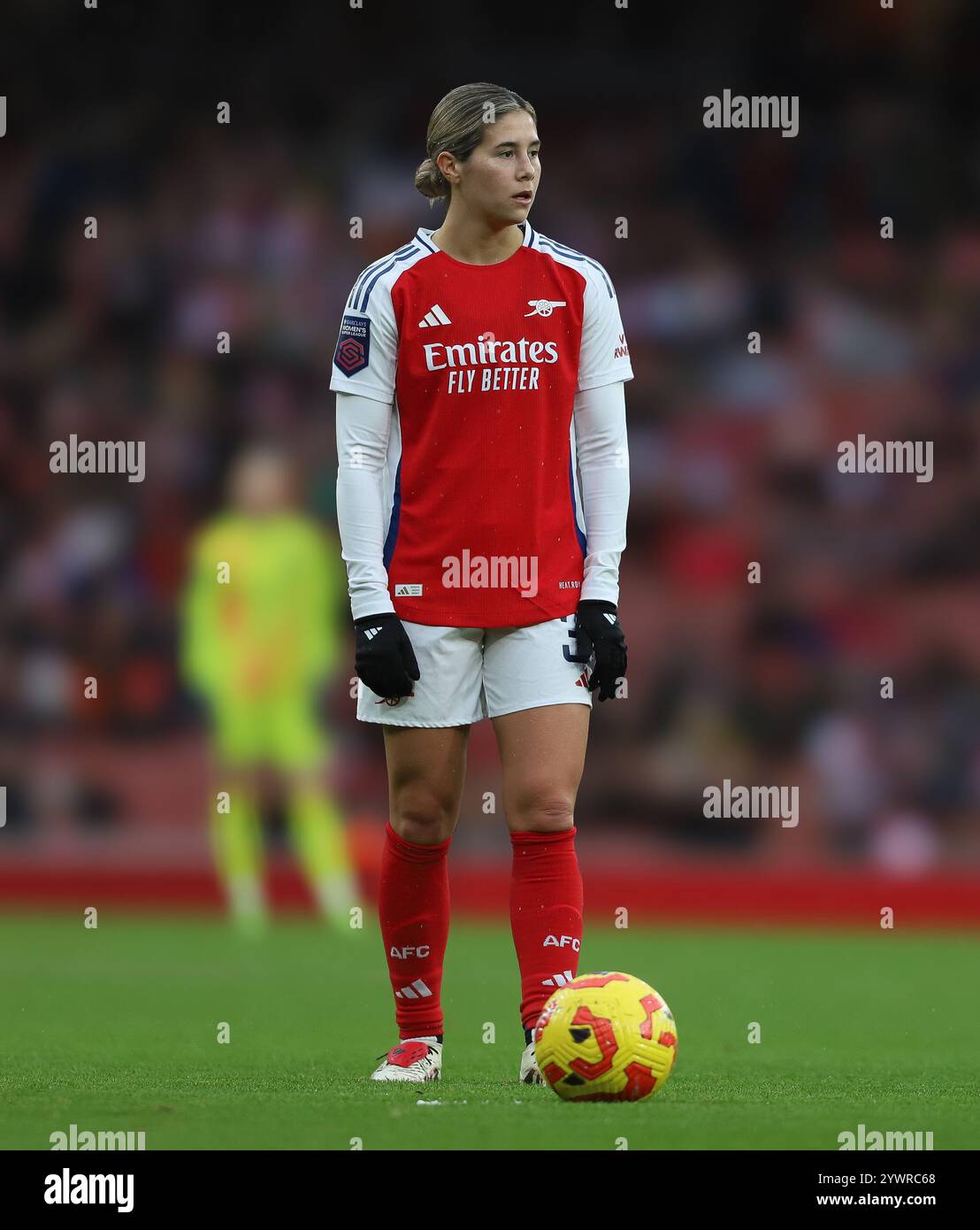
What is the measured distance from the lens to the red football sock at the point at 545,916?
516cm

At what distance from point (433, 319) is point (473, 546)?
57 cm

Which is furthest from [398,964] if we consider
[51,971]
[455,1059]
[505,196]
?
[51,971]

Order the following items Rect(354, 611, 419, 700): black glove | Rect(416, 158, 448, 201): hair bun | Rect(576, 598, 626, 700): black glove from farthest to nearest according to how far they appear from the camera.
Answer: Rect(416, 158, 448, 201): hair bun < Rect(576, 598, 626, 700): black glove < Rect(354, 611, 419, 700): black glove

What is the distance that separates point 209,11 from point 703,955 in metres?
9.66

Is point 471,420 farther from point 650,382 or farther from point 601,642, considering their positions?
point 650,382

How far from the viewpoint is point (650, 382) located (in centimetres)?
1473

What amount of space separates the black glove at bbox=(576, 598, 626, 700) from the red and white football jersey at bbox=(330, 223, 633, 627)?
6 cm

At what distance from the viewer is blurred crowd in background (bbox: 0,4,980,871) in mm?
13484

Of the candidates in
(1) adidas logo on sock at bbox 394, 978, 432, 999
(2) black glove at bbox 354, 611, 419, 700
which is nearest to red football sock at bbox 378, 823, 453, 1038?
(1) adidas logo on sock at bbox 394, 978, 432, 999

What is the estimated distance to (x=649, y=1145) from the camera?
396 cm

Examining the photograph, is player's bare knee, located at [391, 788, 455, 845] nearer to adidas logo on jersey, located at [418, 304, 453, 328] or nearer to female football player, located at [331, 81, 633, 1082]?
female football player, located at [331, 81, 633, 1082]

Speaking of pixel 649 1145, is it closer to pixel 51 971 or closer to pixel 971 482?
pixel 51 971

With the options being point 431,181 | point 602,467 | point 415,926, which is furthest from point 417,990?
point 431,181

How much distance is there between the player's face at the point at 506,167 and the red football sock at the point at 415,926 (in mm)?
1596
